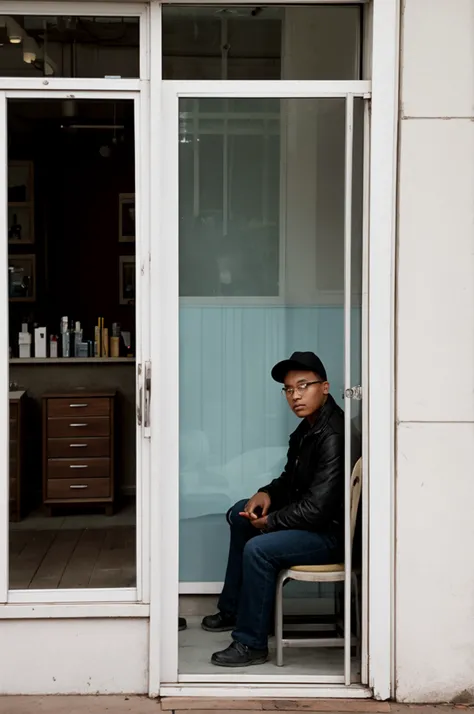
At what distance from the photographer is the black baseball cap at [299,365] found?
4.61 m

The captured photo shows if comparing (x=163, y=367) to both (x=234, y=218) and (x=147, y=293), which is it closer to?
(x=147, y=293)

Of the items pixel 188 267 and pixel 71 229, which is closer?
pixel 188 267

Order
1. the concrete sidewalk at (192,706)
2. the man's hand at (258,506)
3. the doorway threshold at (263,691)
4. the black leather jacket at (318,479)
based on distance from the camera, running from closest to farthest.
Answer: the concrete sidewalk at (192,706) → the doorway threshold at (263,691) → the black leather jacket at (318,479) → the man's hand at (258,506)

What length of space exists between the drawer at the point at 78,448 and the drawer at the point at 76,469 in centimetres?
3

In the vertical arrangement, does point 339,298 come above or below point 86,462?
above

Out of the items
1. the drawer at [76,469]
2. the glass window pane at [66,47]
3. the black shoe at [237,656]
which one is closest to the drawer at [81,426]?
the drawer at [76,469]

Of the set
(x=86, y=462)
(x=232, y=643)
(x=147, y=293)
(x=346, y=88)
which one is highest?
(x=346, y=88)

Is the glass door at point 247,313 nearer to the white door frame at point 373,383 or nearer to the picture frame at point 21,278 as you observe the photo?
the white door frame at point 373,383

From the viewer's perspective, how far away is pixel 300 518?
4.59 meters

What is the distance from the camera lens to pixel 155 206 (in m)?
4.39

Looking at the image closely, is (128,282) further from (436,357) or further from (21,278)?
(436,357)

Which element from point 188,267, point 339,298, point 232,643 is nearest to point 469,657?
point 232,643

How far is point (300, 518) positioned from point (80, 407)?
0.99m

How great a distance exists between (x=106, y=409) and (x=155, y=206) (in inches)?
33.5
